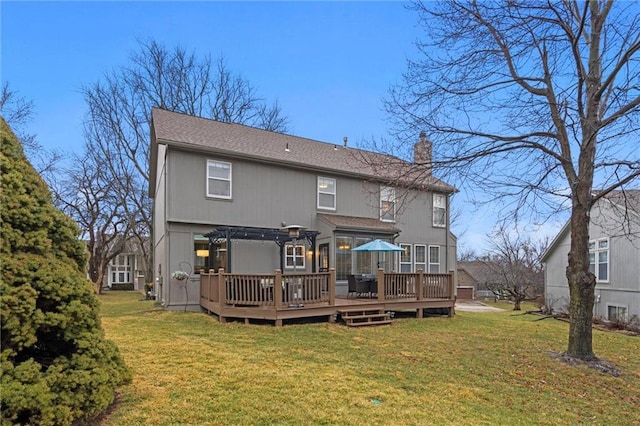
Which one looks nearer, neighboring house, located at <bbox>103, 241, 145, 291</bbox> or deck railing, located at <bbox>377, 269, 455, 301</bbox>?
deck railing, located at <bbox>377, 269, 455, 301</bbox>

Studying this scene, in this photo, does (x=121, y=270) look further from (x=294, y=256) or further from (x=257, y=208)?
(x=257, y=208)

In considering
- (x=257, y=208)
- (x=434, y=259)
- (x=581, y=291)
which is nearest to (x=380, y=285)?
(x=581, y=291)

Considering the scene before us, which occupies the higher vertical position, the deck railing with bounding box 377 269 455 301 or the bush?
the bush

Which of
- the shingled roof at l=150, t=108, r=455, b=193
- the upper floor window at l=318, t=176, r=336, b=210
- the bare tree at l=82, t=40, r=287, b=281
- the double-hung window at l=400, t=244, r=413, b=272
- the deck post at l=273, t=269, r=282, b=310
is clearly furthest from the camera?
the bare tree at l=82, t=40, r=287, b=281

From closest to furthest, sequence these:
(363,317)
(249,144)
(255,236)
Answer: (363,317), (255,236), (249,144)

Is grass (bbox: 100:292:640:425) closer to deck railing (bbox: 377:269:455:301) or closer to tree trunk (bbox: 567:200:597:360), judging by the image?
tree trunk (bbox: 567:200:597:360)

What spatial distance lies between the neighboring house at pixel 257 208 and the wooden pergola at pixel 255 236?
0.11ft

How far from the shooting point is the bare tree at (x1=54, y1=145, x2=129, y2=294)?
24.5 m

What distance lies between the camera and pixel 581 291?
301 inches

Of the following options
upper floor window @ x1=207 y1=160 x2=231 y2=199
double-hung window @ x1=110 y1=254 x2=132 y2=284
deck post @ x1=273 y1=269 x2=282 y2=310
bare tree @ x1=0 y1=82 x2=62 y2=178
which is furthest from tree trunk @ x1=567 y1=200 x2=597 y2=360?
double-hung window @ x1=110 y1=254 x2=132 y2=284

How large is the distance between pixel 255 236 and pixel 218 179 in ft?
7.39

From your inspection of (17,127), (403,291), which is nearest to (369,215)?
(403,291)

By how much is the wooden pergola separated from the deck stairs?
3261 millimetres

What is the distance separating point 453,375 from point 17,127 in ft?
71.9
